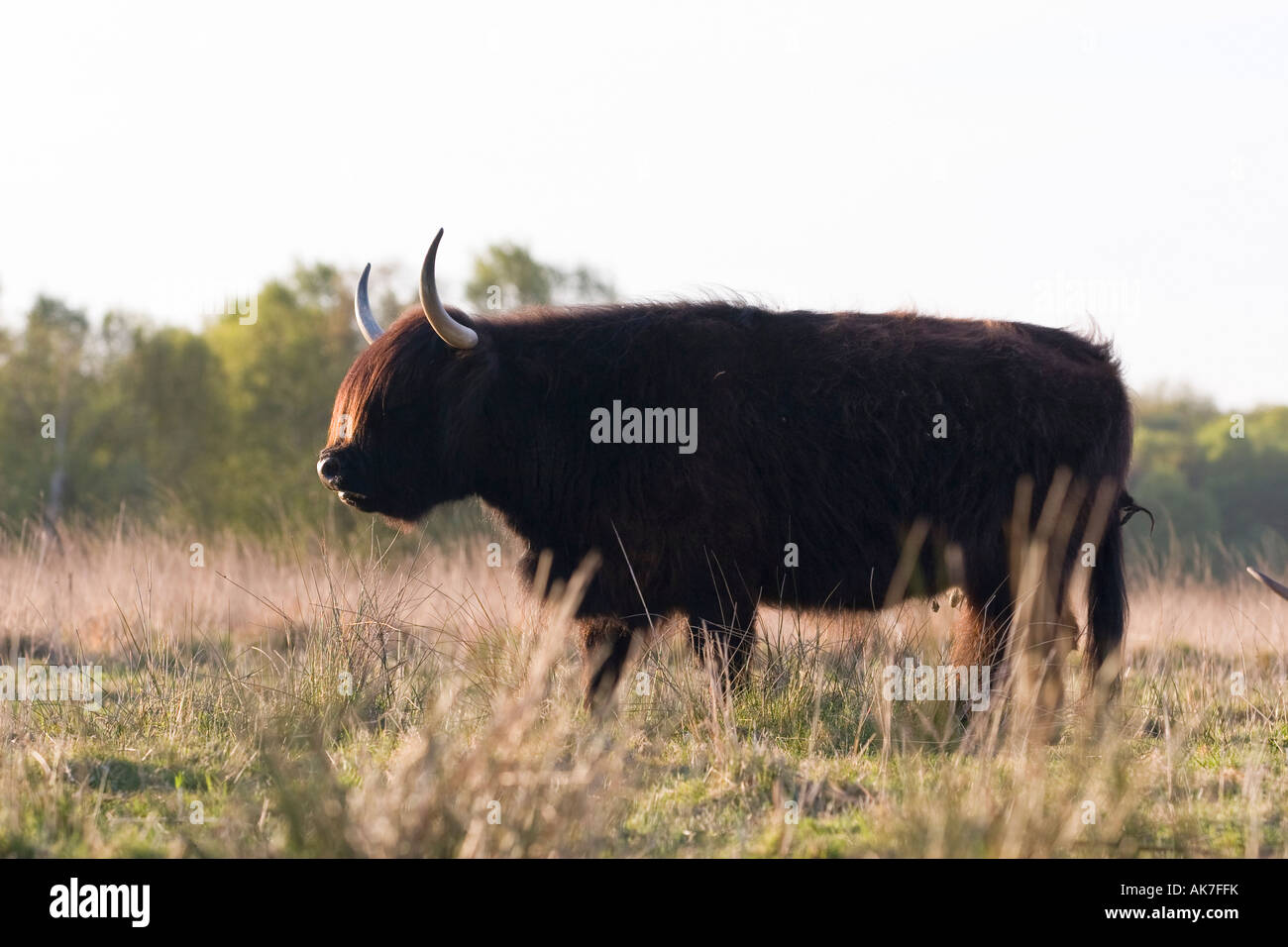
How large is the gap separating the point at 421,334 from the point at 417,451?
585 mm

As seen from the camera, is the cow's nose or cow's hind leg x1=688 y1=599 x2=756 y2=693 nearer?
cow's hind leg x1=688 y1=599 x2=756 y2=693

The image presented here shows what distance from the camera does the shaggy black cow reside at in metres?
5.45

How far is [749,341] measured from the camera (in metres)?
5.75

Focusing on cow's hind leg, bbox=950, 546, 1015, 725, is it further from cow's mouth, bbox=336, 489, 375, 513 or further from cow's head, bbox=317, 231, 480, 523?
cow's mouth, bbox=336, 489, 375, 513

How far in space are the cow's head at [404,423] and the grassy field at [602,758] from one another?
1.57 feet

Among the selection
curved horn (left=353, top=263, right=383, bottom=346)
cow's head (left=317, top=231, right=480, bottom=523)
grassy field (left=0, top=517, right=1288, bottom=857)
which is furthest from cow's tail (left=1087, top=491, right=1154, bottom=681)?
curved horn (left=353, top=263, right=383, bottom=346)

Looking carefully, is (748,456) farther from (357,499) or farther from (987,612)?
(357,499)

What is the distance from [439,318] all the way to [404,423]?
544mm

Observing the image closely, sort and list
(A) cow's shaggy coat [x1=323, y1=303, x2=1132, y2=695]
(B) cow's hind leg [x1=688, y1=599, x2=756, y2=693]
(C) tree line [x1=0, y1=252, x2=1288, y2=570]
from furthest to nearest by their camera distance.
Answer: (C) tree line [x1=0, y1=252, x2=1288, y2=570]
(A) cow's shaggy coat [x1=323, y1=303, x2=1132, y2=695]
(B) cow's hind leg [x1=688, y1=599, x2=756, y2=693]

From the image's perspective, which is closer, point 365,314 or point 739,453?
point 739,453

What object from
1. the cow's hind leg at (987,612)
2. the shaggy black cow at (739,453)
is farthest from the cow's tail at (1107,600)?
the cow's hind leg at (987,612)

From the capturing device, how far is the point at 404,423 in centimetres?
575

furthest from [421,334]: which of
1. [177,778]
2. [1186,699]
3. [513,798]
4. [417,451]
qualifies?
[1186,699]

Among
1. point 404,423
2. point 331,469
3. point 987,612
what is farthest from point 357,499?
point 987,612
